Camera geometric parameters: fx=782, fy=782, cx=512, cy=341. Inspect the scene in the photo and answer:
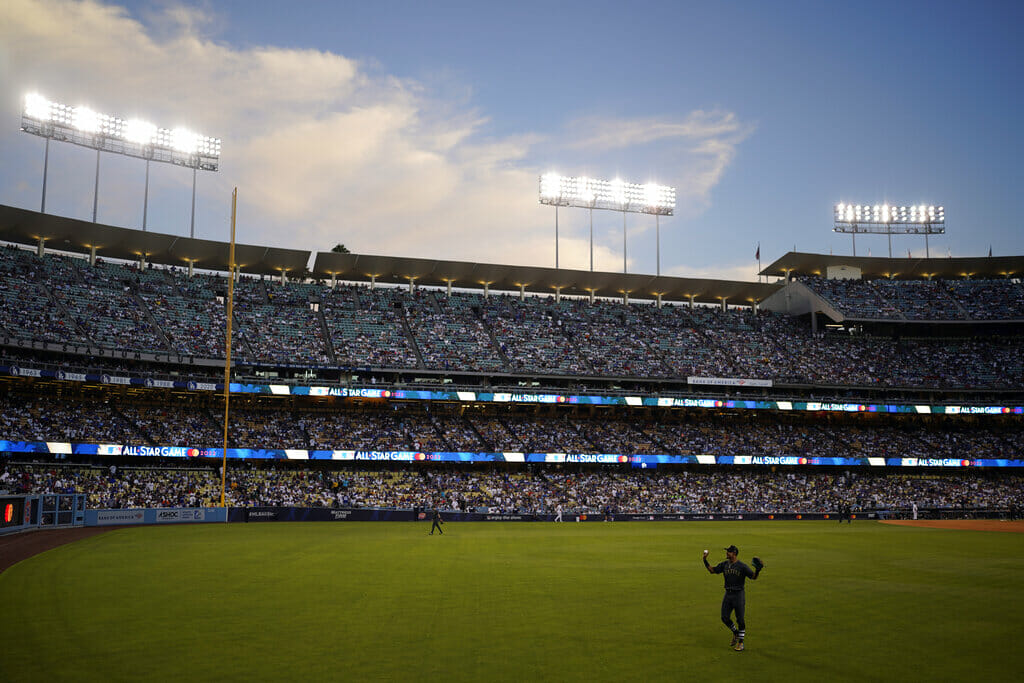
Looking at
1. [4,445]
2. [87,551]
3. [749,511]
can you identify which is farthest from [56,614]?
[749,511]

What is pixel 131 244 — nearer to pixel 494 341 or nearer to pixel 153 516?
pixel 153 516

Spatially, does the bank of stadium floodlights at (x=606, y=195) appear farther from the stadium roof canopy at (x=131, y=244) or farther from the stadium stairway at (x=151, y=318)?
the stadium stairway at (x=151, y=318)

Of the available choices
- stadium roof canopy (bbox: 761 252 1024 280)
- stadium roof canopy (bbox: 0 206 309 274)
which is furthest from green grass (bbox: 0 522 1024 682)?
stadium roof canopy (bbox: 761 252 1024 280)

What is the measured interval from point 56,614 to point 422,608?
7.41 m

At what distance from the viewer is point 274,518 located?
170 feet

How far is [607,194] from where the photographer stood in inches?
3494

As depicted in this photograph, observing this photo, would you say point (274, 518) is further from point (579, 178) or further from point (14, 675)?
point (579, 178)

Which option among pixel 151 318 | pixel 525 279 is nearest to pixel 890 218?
pixel 525 279

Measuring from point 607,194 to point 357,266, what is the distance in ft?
96.0

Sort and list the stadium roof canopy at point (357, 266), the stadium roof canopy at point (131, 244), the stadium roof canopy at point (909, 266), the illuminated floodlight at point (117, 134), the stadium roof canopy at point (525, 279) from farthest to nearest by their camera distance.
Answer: the stadium roof canopy at point (909, 266) < the stadium roof canopy at point (525, 279) < the stadium roof canopy at point (357, 266) < the stadium roof canopy at point (131, 244) < the illuminated floodlight at point (117, 134)

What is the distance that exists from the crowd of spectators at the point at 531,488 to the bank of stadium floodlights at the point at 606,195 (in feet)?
91.6

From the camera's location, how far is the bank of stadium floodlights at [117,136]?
65.5 m

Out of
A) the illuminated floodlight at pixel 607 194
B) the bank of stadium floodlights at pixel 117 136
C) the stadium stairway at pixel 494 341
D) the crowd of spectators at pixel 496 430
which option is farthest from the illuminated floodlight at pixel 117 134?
the illuminated floodlight at pixel 607 194

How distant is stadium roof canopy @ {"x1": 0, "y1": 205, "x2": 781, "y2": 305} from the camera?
68.4m
